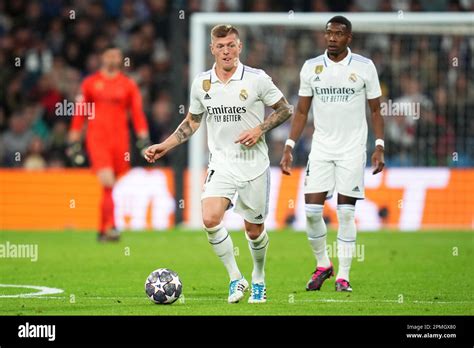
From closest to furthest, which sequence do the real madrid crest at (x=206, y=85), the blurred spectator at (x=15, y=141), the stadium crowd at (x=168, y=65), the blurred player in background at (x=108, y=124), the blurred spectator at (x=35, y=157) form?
the real madrid crest at (x=206, y=85) → the blurred player in background at (x=108, y=124) → the stadium crowd at (x=168, y=65) → the blurred spectator at (x=35, y=157) → the blurred spectator at (x=15, y=141)

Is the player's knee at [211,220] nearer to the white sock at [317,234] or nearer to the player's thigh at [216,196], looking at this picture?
the player's thigh at [216,196]

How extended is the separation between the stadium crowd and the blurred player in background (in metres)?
3.54

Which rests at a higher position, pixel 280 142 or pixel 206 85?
pixel 206 85

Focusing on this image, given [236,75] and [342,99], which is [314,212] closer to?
[342,99]

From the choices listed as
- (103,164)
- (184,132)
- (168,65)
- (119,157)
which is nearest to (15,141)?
(168,65)

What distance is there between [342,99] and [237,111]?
1619 millimetres

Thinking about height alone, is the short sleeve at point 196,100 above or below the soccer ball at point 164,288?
above

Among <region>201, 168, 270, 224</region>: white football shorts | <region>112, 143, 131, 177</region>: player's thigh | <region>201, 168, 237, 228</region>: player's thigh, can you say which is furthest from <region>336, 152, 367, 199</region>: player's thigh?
<region>112, 143, 131, 177</region>: player's thigh

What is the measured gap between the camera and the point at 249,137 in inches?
401

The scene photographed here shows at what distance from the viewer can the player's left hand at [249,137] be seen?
1017 cm

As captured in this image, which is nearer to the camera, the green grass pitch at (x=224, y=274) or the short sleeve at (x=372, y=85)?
the green grass pitch at (x=224, y=274)

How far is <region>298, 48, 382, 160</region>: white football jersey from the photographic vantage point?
11.7 meters

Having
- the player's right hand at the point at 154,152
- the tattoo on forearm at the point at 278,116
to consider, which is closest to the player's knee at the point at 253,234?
the tattoo on forearm at the point at 278,116

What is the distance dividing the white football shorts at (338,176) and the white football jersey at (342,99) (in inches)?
2.7
